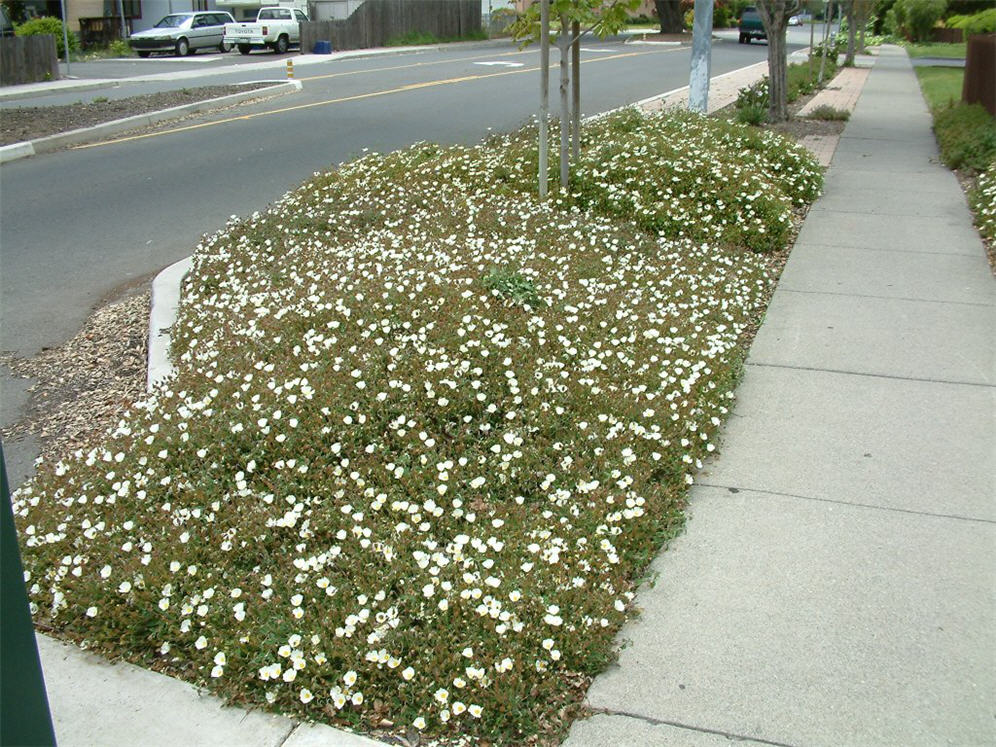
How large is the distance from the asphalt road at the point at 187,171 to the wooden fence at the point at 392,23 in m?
13.8

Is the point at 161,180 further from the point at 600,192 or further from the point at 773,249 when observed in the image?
the point at 773,249

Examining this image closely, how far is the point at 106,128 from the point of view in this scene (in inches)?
609

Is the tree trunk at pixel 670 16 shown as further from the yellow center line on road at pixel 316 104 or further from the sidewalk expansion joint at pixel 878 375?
the sidewalk expansion joint at pixel 878 375

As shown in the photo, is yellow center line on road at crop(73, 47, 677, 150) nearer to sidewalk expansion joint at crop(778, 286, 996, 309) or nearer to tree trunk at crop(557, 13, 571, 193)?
tree trunk at crop(557, 13, 571, 193)

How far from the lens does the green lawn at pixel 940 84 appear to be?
20.4m

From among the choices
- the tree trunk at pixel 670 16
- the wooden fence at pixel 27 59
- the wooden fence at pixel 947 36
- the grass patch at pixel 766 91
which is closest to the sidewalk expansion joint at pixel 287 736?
the grass patch at pixel 766 91

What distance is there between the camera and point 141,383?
598 centimetres

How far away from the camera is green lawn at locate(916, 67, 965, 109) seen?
20.4 metres

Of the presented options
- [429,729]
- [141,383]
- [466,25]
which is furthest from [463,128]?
[466,25]

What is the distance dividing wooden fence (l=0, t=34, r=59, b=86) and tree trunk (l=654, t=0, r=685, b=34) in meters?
34.9

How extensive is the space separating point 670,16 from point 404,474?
173 ft

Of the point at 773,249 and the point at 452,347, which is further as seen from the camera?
the point at 773,249

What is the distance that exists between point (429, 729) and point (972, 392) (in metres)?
3.82

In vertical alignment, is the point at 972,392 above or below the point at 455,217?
below
